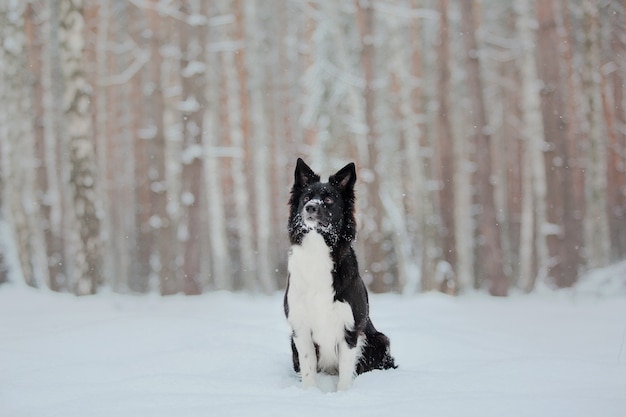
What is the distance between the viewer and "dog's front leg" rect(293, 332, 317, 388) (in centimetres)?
449

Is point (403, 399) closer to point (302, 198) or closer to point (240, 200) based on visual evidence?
point (302, 198)

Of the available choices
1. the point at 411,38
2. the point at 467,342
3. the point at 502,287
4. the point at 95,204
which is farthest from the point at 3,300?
the point at 411,38

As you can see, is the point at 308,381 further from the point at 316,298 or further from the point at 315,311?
the point at 316,298

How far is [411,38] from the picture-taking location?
15.7 metres

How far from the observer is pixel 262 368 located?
490 centimetres

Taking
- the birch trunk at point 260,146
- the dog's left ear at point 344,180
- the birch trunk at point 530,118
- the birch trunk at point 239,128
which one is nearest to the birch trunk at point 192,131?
the birch trunk at point 239,128

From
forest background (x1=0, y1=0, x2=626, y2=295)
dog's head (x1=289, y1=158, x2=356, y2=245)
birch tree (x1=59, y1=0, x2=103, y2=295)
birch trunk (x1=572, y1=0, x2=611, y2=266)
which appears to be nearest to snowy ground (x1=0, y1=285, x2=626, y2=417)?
birch tree (x1=59, y1=0, x2=103, y2=295)

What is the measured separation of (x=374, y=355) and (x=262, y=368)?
1.02 m

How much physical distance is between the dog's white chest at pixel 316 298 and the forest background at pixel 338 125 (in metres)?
6.23

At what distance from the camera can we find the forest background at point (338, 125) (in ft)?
35.3

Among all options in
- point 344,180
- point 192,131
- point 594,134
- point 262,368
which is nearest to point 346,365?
point 262,368

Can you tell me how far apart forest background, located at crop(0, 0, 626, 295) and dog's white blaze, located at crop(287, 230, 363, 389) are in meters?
6.24

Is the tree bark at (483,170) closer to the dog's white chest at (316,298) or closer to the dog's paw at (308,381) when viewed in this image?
the dog's white chest at (316,298)

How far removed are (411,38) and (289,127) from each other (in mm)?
6614
